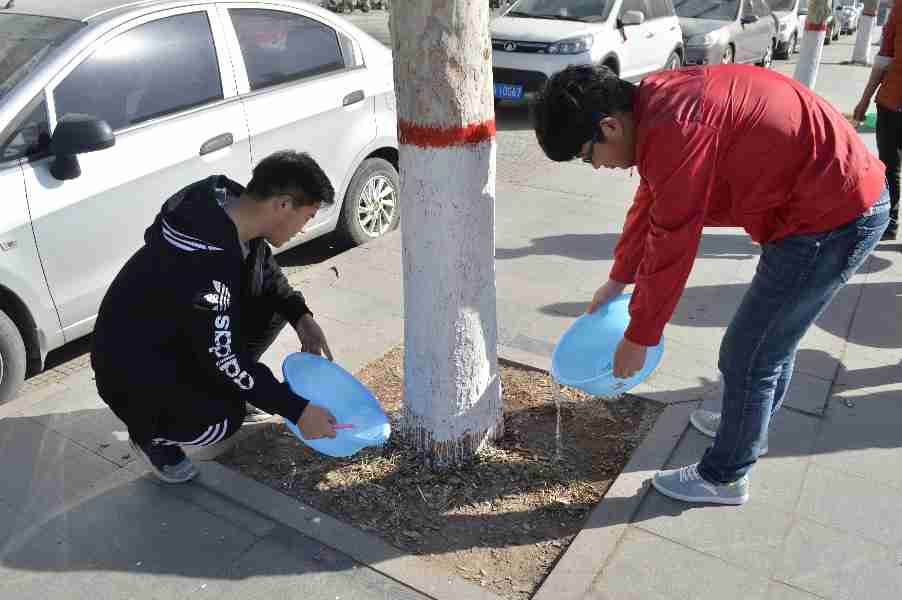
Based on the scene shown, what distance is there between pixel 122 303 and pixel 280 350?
1559mm

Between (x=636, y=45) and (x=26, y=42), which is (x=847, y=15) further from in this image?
(x=26, y=42)

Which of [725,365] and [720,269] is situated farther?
[720,269]

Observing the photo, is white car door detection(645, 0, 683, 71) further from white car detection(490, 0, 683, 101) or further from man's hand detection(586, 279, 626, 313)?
man's hand detection(586, 279, 626, 313)

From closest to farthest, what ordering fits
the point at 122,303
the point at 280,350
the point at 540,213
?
the point at 122,303
the point at 280,350
the point at 540,213

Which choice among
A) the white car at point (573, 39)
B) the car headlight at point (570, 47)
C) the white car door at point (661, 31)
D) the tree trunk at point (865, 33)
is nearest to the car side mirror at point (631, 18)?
the white car at point (573, 39)

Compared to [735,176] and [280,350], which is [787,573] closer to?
[735,176]

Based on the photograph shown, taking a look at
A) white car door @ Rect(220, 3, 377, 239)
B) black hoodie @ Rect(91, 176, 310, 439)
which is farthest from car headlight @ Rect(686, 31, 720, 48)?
black hoodie @ Rect(91, 176, 310, 439)

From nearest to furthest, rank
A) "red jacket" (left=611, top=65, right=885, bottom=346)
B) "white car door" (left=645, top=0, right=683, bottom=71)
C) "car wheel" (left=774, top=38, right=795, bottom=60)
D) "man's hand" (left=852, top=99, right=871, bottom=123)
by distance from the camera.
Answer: "red jacket" (left=611, top=65, right=885, bottom=346) < "man's hand" (left=852, top=99, right=871, bottom=123) < "white car door" (left=645, top=0, right=683, bottom=71) < "car wheel" (left=774, top=38, right=795, bottom=60)

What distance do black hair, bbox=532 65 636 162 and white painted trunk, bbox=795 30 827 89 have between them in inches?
314

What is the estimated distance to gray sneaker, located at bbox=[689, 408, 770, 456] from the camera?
3.49 metres

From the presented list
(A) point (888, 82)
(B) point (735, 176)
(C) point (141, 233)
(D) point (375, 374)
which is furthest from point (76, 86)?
(A) point (888, 82)

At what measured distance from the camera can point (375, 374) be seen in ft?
13.0

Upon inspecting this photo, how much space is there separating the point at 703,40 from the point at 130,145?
10.6 meters

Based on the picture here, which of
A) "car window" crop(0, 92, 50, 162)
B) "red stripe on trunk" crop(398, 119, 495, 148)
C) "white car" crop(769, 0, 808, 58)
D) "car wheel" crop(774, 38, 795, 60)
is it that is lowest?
"car wheel" crop(774, 38, 795, 60)
